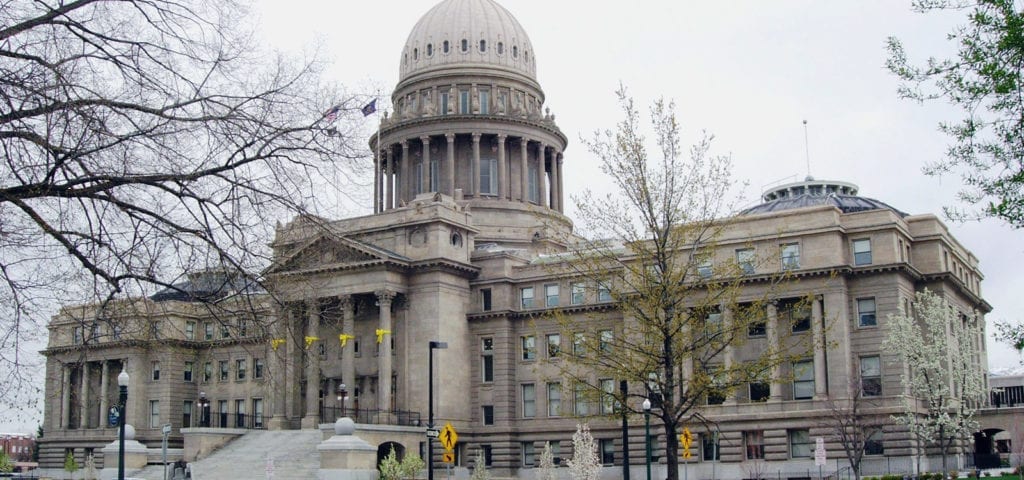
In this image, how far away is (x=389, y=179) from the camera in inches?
3809

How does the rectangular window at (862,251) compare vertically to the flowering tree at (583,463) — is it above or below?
above

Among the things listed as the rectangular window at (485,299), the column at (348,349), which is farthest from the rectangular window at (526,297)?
the column at (348,349)

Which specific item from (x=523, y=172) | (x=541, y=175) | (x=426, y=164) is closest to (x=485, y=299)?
(x=426, y=164)

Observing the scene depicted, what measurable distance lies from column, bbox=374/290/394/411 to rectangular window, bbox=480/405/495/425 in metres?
7.44

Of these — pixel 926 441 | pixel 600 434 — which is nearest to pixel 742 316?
pixel 926 441

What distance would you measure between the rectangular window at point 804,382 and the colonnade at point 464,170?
3090 centimetres

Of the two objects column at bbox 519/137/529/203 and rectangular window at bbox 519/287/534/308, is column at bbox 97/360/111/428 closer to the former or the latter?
column at bbox 519/137/529/203

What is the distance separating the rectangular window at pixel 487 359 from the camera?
7744 centimetres

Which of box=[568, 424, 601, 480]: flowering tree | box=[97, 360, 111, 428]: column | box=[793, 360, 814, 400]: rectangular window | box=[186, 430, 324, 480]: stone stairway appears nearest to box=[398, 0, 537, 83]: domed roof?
box=[97, 360, 111, 428]: column

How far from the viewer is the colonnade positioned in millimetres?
92625

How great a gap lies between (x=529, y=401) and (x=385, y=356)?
10417 millimetres

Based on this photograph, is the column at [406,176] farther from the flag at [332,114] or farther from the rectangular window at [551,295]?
the flag at [332,114]

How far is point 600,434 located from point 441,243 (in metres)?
15.7

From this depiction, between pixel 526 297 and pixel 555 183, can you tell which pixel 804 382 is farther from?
pixel 555 183
